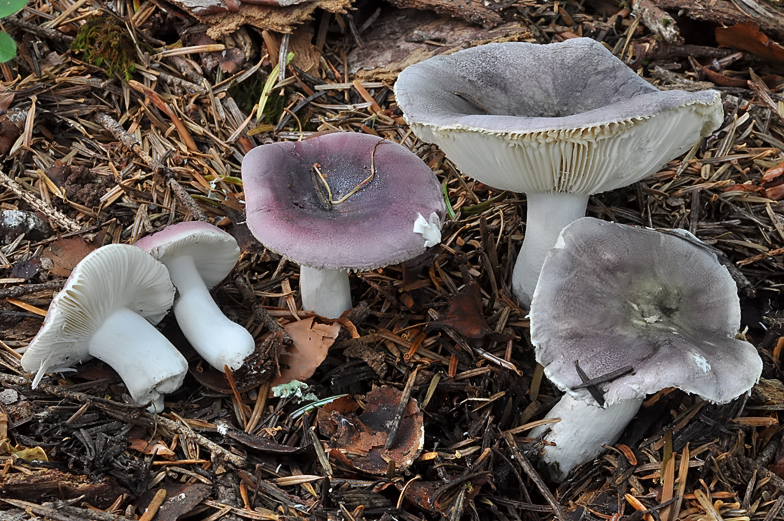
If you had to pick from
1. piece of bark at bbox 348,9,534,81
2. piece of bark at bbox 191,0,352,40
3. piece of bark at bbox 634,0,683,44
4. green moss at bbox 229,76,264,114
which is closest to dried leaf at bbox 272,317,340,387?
green moss at bbox 229,76,264,114

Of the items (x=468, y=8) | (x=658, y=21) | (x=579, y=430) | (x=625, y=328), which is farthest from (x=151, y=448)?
(x=658, y=21)

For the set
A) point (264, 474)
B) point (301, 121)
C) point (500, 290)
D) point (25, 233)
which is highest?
point (301, 121)

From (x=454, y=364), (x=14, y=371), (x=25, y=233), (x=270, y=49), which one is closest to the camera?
(x=14, y=371)

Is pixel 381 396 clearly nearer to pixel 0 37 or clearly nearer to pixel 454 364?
pixel 454 364

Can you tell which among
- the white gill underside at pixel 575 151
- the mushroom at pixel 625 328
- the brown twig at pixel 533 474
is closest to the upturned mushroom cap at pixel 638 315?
the mushroom at pixel 625 328

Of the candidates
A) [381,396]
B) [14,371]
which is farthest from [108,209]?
[381,396]

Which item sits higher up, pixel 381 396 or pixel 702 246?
pixel 702 246

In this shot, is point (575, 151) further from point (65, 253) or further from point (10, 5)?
point (10, 5)

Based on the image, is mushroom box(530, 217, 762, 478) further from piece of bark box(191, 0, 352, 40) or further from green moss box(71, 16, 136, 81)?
green moss box(71, 16, 136, 81)
